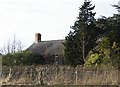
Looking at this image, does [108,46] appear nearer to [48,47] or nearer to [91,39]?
[91,39]

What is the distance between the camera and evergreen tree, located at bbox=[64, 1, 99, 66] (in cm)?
3841

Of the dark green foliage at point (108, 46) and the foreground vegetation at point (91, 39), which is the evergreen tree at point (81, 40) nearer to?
the foreground vegetation at point (91, 39)

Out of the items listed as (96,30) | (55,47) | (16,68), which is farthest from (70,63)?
(55,47)

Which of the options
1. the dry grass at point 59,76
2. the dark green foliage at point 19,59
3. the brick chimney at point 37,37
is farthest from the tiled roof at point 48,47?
the dry grass at point 59,76

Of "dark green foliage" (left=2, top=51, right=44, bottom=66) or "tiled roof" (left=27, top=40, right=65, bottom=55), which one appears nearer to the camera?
"dark green foliage" (left=2, top=51, right=44, bottom=66)

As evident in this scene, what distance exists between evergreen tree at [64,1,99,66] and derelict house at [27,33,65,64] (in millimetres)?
11161

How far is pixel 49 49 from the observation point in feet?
193

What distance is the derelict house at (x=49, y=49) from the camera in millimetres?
53534

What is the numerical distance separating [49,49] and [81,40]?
68.2ft

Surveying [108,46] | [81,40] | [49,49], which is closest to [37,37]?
[49,49]

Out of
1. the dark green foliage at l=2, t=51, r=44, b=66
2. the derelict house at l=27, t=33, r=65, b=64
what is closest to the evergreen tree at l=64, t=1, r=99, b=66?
the dark green foliage at l=2, t=51, r=44, b=66

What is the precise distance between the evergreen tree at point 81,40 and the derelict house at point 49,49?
1116 cm

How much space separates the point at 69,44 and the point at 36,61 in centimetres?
1171

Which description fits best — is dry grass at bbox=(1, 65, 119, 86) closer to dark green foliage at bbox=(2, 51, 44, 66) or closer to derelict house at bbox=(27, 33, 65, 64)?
dark green foliage at bbox=(2, 51, 44, 66)
